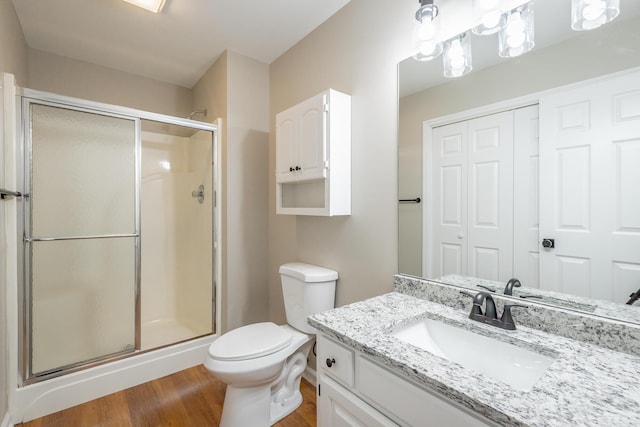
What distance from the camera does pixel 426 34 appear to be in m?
1.24

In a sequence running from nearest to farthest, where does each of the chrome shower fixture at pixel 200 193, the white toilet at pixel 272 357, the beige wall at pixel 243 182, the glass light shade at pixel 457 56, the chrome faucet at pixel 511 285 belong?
1. the chrome faucet at pixel 511 285
2. the glass light shade at pixel 457 56
3. the white toilet at pixel 272 357
4. the beige wall at pixel 243 182
5. the chrome shower fixture at pixel 200 193

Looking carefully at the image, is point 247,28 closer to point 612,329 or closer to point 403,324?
point 403,324

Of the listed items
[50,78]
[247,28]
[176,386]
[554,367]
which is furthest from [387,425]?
[50,78]

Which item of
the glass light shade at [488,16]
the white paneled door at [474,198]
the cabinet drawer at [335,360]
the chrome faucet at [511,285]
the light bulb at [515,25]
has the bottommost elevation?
the cabinet drawer at [335,360]

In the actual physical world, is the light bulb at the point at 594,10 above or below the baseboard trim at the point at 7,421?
above

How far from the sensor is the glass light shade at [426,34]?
1.21 meters

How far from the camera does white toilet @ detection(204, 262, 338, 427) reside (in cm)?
140

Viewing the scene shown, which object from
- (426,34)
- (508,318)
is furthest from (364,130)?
(508,318)

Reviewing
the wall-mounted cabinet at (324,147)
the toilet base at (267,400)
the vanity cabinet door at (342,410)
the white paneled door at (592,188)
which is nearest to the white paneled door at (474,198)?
the white paneled door at (592,188)

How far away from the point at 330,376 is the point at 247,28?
212cm

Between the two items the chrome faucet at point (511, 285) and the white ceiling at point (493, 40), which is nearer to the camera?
the white ceiling at point (493, 40)

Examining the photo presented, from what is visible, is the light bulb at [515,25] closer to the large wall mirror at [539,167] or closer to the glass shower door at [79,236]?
the large wall mirror at [539,167]

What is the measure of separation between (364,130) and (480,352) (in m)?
1.17

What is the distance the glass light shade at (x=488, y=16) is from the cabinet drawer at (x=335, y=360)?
1.29m
